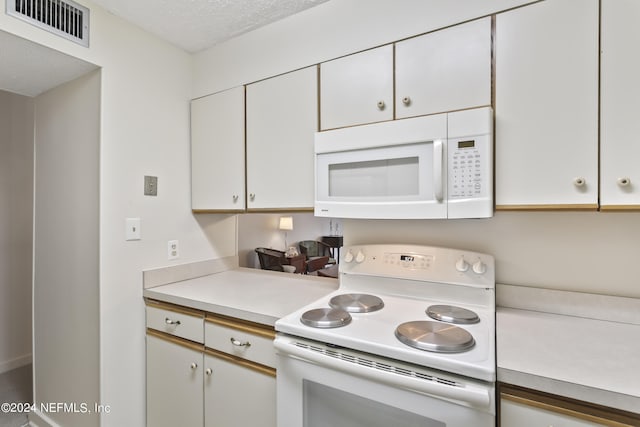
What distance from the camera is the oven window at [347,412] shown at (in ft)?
3.19

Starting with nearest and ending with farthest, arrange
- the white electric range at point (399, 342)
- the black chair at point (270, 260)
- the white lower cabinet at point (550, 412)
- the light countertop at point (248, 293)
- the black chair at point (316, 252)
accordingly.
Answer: the white lower cabinet at point (550, 412)
the white electric range at point (399, 342)
the light countertop at point (248, 293)
the black chair at point (270, 260)
the black chair at point (316, 252)

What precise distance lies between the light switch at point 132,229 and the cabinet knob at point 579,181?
197 centimetres

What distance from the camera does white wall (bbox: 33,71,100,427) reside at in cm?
159

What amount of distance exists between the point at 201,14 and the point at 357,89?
903 mm

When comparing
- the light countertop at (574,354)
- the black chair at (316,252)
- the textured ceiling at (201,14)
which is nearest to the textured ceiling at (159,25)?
the textured ceiling at (201,14)

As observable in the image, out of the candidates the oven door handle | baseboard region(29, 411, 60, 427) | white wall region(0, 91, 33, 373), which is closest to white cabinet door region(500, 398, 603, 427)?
the oven door handle

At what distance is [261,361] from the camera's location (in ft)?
4.26

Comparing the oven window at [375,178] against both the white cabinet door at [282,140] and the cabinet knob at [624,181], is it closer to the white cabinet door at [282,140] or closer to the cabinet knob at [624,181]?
the white cabinet door at [282,140]

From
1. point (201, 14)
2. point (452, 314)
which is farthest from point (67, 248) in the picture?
point (452, 314)

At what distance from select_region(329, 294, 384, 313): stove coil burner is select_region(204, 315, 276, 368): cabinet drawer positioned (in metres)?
0.31

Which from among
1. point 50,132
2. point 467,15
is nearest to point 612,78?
point 467,15

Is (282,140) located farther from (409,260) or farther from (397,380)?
(397,380)

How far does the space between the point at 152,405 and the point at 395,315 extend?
56.8 inches

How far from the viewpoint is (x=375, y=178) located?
1.34 meters
